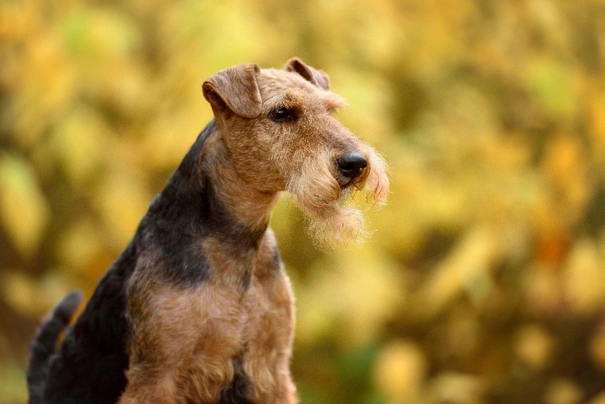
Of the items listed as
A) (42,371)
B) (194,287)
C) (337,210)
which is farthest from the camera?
(42,371)

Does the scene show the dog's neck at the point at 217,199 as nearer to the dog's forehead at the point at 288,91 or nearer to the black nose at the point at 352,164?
the dog's forehead at the point at 288,91

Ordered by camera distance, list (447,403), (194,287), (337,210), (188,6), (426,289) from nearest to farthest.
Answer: (337,210) < (194,287) < (188,6) < (426,289) < (447,403)

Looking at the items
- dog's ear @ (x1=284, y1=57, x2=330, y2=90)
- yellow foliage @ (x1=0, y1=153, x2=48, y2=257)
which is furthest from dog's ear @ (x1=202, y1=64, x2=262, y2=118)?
yellow foliage @ (x1=0, y1=153, x2=48, y2=257)

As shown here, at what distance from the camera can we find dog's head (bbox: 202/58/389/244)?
2.22 metres

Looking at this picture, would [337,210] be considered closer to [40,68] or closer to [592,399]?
[40,68]

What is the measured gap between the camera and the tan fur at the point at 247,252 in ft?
7.48

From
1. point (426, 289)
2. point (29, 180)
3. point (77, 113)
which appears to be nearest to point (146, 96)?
point (77, 113)

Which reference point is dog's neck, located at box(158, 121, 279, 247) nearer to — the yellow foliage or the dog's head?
the dog's head

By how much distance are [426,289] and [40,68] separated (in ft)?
9.68

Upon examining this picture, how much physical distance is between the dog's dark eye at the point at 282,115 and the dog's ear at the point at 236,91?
0.05m

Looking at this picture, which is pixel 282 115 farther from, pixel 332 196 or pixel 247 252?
pixel 247 252

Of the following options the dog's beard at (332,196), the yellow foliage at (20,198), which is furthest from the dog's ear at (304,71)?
the yellow foliage at (20,198)

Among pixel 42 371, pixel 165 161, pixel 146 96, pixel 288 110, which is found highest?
pixel 146 96

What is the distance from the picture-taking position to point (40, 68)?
4.96 metres
